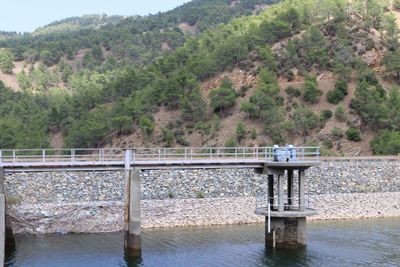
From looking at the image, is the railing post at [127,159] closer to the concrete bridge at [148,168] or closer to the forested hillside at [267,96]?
the concrete bridge at [148,168]

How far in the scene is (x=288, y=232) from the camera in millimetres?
46375

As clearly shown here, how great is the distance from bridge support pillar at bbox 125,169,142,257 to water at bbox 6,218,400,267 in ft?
3.47

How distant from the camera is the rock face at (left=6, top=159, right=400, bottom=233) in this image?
186 feet

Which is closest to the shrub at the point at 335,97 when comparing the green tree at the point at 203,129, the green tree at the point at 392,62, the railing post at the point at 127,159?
the green tree at the point at 392,62

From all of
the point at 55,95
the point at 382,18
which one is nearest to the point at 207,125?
the point at 382,18

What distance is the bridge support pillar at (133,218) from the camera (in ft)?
135

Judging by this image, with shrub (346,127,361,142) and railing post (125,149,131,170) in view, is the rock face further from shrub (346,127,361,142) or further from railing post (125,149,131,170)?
shrub (346,127,361,142)

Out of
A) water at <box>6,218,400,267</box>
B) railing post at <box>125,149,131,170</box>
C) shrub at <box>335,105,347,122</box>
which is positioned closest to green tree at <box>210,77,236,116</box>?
shrub at <box>335,105,347,122</box>

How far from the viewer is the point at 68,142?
119 m

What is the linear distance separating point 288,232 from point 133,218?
38.0 ft

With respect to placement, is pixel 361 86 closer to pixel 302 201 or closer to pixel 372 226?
pixel 372 226

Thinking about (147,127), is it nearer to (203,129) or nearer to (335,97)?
(203,129)

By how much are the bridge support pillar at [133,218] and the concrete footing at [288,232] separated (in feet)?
33.1

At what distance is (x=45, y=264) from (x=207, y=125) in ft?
225
